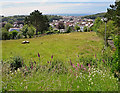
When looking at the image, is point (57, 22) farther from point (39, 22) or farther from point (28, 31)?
point (28, 31)

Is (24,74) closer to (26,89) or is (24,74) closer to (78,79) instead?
(26,89)

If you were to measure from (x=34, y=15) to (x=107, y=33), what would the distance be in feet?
23.1

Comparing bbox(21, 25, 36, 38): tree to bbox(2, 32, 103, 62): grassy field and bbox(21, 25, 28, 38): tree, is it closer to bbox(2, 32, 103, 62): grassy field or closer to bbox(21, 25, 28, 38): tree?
bbox(21, 25, 28, 38): tree

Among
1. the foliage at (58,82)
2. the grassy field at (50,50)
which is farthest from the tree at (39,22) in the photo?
the foliage at (58,82)

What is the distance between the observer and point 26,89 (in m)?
2.07

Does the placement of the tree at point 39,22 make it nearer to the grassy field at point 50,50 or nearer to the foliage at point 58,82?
the grassy field at point 50,50

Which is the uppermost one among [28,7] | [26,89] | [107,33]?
[28,7]

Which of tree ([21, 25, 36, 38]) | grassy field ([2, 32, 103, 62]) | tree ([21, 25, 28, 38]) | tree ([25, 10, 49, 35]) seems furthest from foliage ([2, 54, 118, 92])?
tree ([25, 10, 49, 35])

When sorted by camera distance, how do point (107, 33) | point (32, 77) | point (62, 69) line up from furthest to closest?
point (107, 33), point (62, 69), point (32, 77)

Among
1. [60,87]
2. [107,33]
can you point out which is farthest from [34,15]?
[60,87]

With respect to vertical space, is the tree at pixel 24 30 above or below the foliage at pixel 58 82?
above

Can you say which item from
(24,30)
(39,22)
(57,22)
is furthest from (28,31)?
(57,22)

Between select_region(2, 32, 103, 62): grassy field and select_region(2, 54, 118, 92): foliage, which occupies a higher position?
select_region(2, 54, 118, 92): foliage

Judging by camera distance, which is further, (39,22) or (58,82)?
(39,22)
